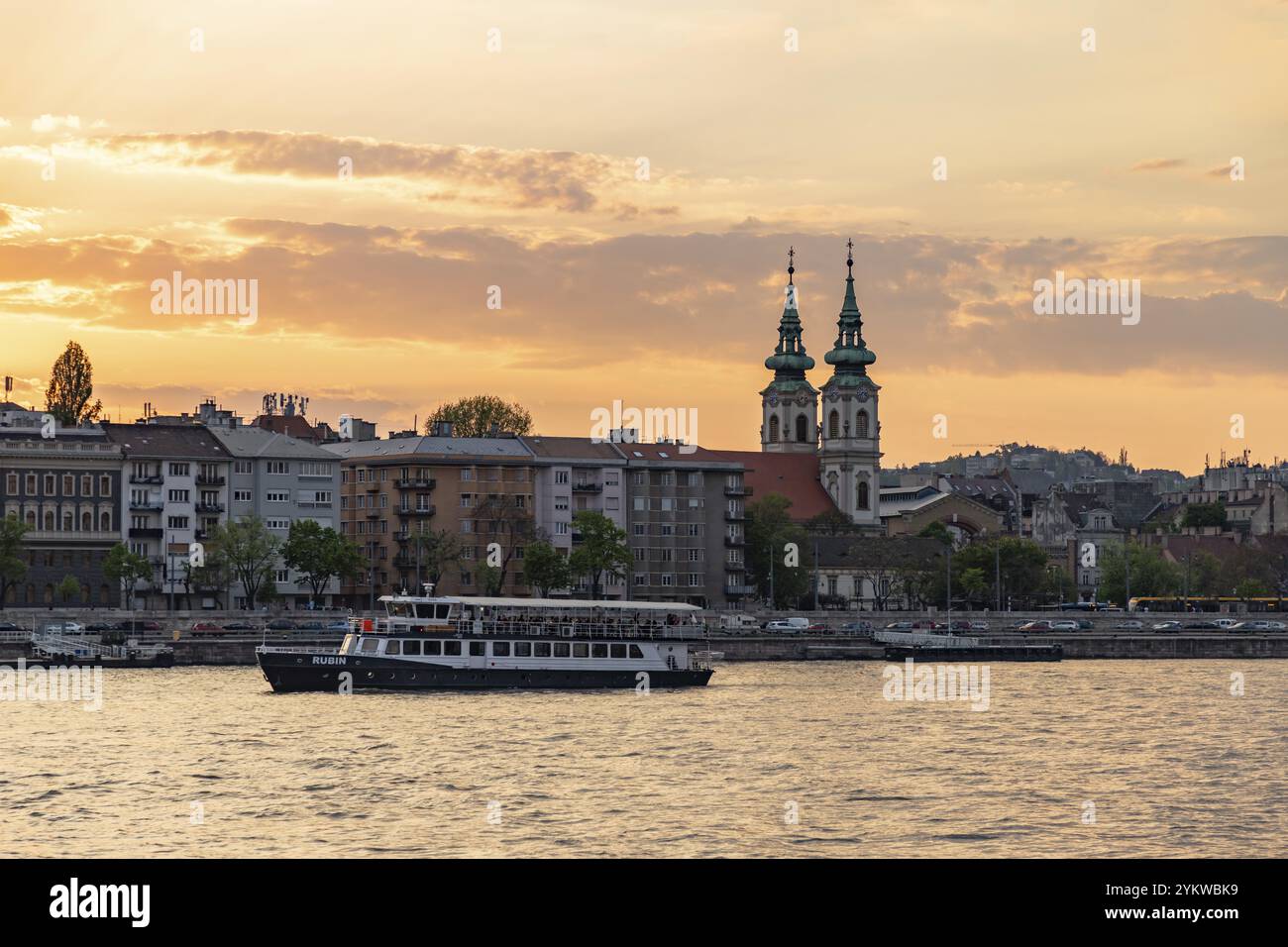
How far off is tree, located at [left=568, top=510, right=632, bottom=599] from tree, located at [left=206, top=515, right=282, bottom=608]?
71.9 feet

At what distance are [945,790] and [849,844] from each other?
10672 mm

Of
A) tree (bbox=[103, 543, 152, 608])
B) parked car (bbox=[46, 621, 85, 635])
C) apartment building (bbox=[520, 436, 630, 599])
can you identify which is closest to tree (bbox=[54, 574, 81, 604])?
tree (bbox=[103, 543, 152, 608])

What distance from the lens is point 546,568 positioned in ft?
475

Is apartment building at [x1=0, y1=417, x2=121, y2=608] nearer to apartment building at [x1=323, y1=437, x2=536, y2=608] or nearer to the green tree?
apartment building at [x1=323, y1=437, x2=536, y2=608]

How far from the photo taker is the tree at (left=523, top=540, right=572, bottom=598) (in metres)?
145

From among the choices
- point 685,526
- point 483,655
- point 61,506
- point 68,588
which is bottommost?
point 483,655

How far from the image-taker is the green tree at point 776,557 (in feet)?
564

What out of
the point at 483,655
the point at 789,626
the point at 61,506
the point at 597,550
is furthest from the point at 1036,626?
the point at 61,506

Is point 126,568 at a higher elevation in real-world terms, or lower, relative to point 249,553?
lower

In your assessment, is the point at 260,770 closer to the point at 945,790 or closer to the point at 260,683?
the point at 945,790

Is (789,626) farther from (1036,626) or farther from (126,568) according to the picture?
(126,568)
